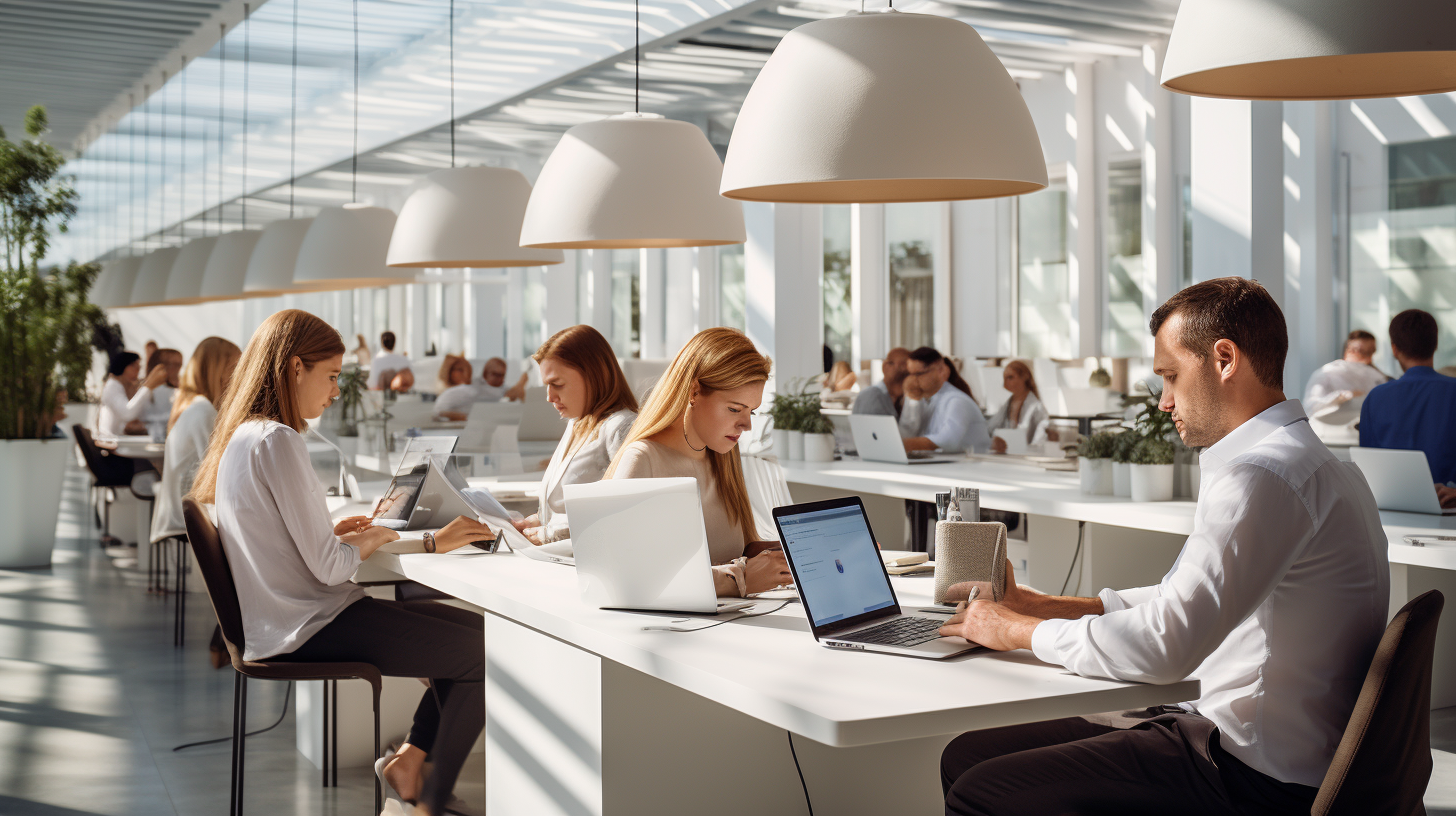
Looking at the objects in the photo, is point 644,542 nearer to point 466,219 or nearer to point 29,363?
point 466,219

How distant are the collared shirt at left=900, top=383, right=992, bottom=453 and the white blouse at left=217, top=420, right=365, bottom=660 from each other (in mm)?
4538

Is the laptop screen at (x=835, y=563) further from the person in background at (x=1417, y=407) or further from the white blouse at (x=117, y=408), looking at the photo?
the white blouse at (x=117, y=408)

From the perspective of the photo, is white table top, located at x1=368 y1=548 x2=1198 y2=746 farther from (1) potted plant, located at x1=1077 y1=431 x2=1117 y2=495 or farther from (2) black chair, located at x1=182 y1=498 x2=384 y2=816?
(1) potted plant, located at x1=1077 y1=431 x2=1117 y2=495

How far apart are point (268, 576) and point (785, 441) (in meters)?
4.10

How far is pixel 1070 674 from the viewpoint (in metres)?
2.29

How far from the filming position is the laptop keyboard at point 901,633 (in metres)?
2.51

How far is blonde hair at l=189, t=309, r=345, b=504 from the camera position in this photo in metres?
3.78

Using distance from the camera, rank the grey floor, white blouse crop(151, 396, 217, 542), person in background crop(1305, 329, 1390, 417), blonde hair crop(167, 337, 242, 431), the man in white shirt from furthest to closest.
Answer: person in background crop(1305, 329, 1390, 417) → blonde hair crop(167, 337, 242, 431) → white blouse crop(151, 396, 217, 542) → the grey floor → the man in white shirt

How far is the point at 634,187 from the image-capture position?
377cm

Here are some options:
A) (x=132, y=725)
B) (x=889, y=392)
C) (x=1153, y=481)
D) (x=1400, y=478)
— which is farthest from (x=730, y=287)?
(x=1400, y=478)

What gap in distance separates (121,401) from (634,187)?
28.2 feet

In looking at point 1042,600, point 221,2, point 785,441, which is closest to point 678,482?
point 1042,600

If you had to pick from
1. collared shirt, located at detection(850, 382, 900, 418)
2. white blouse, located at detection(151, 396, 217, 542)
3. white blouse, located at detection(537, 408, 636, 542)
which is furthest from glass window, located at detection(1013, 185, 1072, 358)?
white blouse, located at detection(537, 408, 636, 542)

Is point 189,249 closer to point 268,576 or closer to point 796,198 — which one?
point 268,576
